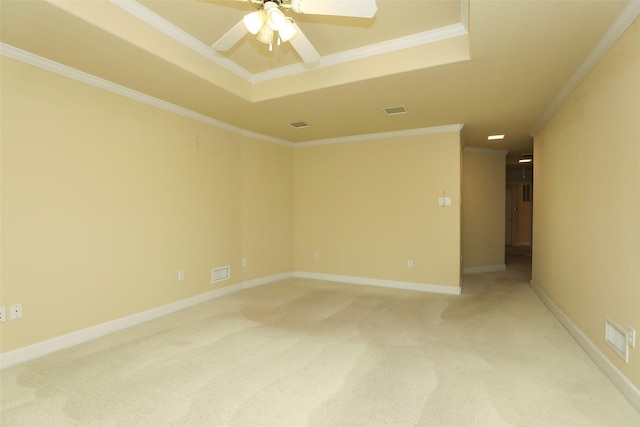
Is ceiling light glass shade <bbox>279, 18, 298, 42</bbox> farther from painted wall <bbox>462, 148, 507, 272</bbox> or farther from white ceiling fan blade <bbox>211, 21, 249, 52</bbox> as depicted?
painted wall <bbox>462, 148, 507, 272</bbox>

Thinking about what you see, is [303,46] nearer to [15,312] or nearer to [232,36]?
[232,36]

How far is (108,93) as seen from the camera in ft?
10.5

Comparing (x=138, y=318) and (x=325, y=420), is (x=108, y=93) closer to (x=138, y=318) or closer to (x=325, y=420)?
(x=138, y=318)

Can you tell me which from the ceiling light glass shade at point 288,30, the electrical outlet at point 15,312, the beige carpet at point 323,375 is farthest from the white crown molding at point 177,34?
the beige carpet at point 323,375

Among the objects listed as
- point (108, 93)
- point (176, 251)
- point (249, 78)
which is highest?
point (249, 78)

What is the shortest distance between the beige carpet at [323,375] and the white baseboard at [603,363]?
0.19ft

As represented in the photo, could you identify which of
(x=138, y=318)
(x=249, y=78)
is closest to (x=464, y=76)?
(x=249, y=78)

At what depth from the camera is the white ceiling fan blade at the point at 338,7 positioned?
1836mm

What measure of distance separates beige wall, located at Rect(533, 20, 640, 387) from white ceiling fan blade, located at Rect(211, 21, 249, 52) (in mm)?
2546

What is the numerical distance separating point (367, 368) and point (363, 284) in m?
2.89

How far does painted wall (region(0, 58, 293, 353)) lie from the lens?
2.58 meters

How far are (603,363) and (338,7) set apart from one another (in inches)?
127

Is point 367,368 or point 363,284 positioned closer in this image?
point 367,368

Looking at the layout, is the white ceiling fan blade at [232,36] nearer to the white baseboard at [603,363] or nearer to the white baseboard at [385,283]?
the white baseboard at [603,363]
